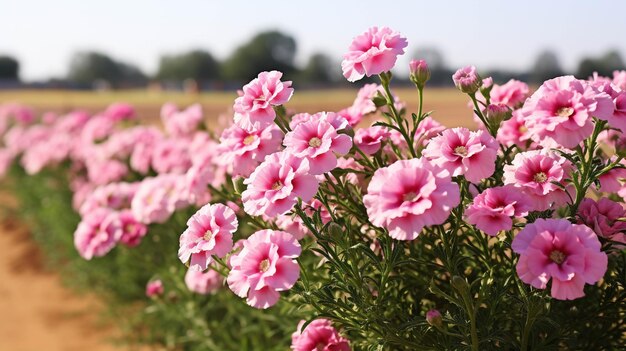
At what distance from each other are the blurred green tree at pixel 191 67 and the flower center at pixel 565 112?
6815cm

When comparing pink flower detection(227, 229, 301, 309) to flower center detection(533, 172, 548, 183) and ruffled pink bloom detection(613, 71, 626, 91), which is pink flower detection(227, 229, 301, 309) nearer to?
flower center detection(533, 172, 548, 183)

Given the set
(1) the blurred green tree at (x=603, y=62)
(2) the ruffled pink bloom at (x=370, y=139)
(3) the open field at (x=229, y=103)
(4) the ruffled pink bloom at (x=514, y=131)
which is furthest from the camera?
(1) the blurred green tree at (x=603, y=62)

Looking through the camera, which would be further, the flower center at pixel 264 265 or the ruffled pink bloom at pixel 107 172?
the ruffled pink bloom at pixel 107 172

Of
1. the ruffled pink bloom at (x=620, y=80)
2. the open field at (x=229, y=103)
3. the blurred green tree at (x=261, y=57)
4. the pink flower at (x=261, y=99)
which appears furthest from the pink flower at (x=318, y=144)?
the blurred green tree at (x=261, y=57)

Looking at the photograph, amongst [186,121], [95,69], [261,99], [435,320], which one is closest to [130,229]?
[186,121]

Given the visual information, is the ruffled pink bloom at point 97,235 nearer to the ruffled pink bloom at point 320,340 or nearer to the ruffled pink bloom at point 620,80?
the ruffled pink bloom at point 320,340

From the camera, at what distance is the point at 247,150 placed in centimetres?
186

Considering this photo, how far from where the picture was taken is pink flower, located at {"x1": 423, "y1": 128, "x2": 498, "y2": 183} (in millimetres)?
1500

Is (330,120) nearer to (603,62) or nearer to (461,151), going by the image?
(461,151)

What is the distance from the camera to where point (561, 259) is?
1365 mm

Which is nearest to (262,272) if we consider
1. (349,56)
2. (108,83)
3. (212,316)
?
(349,56)

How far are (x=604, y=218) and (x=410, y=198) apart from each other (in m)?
0.58

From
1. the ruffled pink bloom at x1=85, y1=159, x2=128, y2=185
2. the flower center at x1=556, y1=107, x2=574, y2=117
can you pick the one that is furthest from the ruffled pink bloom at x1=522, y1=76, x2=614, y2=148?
the ruffled pink bloom at x1=85, y1=159, x2=128, y2=185

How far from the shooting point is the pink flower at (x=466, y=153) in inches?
59.1
